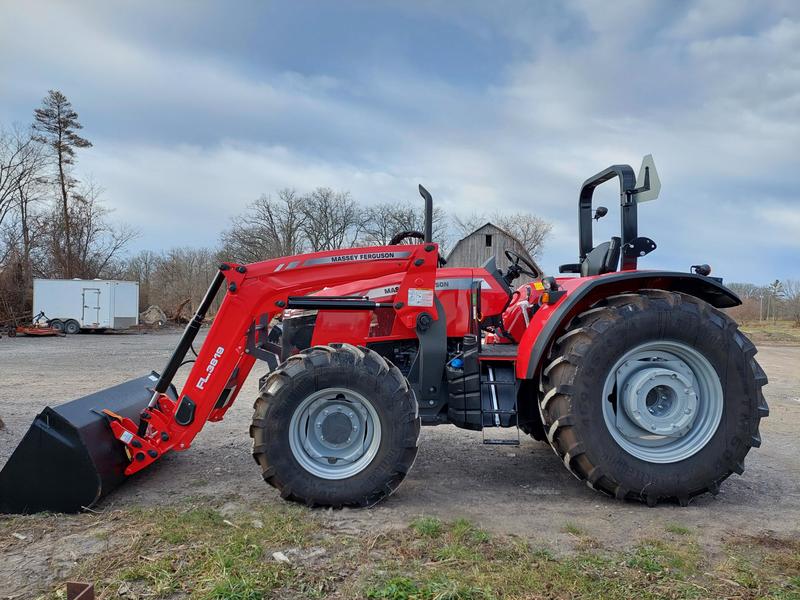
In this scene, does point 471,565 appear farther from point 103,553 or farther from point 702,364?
point 702,364

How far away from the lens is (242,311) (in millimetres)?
4105

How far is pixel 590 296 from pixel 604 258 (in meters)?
0.62

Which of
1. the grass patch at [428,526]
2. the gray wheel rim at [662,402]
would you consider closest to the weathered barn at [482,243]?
the gray wheel rim at [662,402]

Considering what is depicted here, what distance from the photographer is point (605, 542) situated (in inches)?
129

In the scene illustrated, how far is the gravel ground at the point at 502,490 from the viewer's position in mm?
3588

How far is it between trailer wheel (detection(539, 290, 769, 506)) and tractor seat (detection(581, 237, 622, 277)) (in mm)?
611

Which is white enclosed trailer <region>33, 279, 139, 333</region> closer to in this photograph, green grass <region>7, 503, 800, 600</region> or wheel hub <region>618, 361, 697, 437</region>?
green grass <region>7, 503, 800, 600</region>

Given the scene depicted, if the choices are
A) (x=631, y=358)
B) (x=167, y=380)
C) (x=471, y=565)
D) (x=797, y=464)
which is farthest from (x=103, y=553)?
(x=797, y=464)

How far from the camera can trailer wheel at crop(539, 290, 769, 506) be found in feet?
12.6

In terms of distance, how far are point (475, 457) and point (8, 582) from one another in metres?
3.56

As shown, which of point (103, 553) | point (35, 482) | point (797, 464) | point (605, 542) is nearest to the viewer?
point (103, 553)

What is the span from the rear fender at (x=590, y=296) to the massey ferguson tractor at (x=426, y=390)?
1cm

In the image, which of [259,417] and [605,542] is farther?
[259,417]

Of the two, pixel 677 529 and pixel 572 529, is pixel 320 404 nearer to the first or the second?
pixel 572 529
